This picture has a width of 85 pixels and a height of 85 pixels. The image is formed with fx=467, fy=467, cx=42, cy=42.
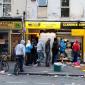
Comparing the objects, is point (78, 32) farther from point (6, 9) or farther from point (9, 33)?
point (6, 9)

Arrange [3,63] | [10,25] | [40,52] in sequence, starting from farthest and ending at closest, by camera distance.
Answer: [10,25]
[40,52]
[3,63]

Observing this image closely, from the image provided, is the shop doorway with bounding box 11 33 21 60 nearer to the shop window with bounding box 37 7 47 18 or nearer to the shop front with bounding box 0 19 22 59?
the shop front with bounding box 0 19 22 59

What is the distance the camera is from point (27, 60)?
29.4m

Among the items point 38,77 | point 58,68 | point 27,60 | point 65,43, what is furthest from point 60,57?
point 38,77

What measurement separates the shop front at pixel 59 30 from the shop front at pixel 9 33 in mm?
764

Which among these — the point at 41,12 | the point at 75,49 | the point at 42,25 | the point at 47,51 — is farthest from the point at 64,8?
the point at 47,51

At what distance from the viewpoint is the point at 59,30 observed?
32.4 meters

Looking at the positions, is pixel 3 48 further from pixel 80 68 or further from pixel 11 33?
pixel 80 68

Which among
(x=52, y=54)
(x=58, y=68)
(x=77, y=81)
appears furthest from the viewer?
(x=52, y=54)

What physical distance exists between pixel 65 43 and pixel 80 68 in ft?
15.0

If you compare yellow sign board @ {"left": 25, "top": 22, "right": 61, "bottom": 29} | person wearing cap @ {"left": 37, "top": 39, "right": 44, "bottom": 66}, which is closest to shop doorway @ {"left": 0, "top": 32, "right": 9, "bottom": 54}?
yellow sign board @ {"left": 25, "top": 22, "right": 61, "bottom": 29}

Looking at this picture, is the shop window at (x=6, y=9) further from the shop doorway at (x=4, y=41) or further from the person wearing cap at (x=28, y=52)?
the person wearing cap at (x=28, y=52)

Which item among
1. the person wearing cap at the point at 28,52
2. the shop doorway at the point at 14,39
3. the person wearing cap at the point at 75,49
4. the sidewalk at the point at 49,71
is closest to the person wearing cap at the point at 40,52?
the person wearing cap at the point at 28,52

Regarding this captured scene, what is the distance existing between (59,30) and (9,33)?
357cm
